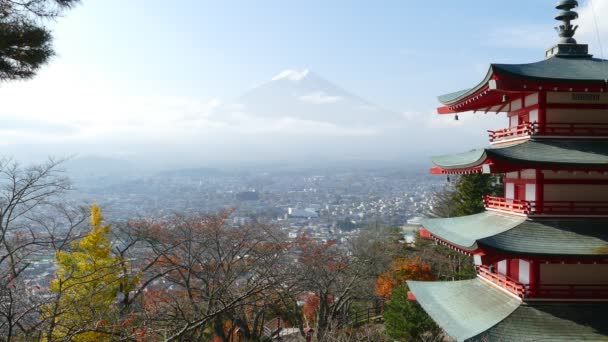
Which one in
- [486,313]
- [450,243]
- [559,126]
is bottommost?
[486,313]

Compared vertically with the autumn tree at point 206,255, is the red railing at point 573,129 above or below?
above

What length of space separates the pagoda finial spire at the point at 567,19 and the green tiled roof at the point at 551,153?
2618 millimetres

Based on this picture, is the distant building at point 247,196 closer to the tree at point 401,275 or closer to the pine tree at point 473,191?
the tree at point 401,275

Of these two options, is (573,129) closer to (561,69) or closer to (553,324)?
(561,69)

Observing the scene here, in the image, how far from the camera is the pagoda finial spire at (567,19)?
966 centimetres

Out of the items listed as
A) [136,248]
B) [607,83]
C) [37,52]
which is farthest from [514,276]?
[136,248]

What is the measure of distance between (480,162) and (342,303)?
15.2m

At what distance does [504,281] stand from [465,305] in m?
0.90

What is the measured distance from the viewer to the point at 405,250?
2803cm

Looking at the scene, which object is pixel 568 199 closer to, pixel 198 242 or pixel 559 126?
pixel 559 126

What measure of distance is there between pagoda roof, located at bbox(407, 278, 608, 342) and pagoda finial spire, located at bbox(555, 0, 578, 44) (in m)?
5.45

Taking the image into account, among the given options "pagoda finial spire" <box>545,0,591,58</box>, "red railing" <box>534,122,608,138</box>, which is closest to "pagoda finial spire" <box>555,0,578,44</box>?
"pagoda finial spire" <box>545,0,591,58</box>

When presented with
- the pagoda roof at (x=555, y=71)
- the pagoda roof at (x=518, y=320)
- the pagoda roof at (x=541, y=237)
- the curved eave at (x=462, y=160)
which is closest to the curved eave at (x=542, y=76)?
the pagoda roof at (x=555, y=71)

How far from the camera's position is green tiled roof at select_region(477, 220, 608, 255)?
8.02m
